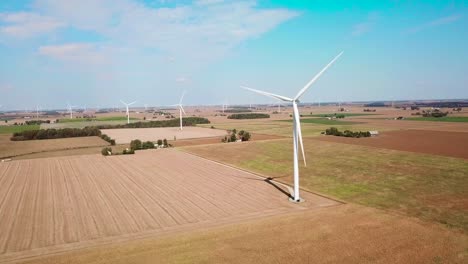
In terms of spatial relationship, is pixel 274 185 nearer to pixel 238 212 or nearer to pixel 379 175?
pixel 238 212

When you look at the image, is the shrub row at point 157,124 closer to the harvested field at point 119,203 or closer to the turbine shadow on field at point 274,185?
the harvested field at point 119,203

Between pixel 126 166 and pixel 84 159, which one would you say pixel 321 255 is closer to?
pixel 126 166

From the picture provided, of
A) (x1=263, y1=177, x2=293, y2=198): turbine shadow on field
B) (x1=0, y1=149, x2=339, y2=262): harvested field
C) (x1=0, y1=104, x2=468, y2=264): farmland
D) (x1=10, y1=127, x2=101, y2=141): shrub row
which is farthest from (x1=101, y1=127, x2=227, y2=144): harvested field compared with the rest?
(x1=263, y1=177, x2=293, y2=198): turbine shadow on field

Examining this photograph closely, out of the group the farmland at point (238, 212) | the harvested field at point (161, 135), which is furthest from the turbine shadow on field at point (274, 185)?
the harvested field at point (161, 135)

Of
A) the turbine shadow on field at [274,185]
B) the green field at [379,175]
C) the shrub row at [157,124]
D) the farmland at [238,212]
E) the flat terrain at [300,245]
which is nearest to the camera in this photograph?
the flat terrain at [300,245]

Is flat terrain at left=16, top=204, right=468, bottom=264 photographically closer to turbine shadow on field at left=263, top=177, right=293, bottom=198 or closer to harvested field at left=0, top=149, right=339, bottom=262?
harvested field at left=0, top=149, right=339, bottom=262

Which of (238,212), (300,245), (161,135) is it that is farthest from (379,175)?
(161,135)
